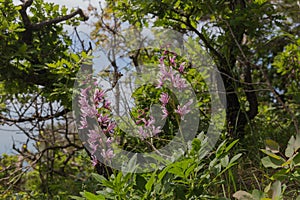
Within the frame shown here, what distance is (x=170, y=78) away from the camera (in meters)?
1.22

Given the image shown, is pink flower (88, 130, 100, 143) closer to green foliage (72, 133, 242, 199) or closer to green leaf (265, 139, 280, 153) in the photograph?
green foliage (72, 133, 242, 199)

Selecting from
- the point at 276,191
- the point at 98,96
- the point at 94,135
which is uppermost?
the point at 98,96

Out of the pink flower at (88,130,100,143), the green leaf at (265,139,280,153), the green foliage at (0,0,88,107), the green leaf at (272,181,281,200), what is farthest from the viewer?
the green foliage at (0,0,88,107)

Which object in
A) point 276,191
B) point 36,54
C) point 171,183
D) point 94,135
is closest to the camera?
point 276,191

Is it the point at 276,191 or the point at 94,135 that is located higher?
the point at 94,135

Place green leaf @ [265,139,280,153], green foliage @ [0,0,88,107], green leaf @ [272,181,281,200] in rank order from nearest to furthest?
green leaf @ [272,181,281,200], green leaf @ [265,139,280,153], green foliage @ [0,0,88,107]

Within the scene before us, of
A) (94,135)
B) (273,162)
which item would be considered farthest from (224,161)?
(94,135)

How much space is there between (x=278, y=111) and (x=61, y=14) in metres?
1.87

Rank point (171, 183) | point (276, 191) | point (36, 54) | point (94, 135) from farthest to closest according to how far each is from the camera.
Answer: point (36, 54), point (94, 135), point (171, 183), point (276, 191)

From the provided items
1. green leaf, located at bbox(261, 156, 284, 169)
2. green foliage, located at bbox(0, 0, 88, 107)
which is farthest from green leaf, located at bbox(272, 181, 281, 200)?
green foliage, located at bbox(0, 0, 88, 107)

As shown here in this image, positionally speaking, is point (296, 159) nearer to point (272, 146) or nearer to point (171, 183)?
point (272, 146)

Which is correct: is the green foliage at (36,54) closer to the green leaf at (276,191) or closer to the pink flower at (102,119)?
the pink flower at (102,119)

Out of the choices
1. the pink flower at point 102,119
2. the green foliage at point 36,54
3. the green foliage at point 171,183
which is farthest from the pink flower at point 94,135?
the green foliage at point 36,54

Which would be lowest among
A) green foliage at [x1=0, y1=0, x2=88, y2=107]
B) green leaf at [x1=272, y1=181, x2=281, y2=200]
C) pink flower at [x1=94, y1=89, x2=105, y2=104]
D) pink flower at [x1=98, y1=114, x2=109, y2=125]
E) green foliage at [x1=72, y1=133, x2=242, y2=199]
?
green leaf at [x1=272, y1=181, x2=281, y2=200]
